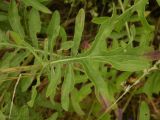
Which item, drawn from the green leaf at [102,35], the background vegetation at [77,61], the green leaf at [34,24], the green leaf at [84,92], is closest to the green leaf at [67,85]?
the background vegetation at [77,61]

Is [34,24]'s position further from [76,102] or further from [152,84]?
[152,84]

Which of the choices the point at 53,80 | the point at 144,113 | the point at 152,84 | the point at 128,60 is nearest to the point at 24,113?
the point at 53,80

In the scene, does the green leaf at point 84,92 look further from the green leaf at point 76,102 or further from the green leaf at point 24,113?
the green leaf at point 24,113

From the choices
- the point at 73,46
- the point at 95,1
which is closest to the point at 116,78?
the point at 95,1

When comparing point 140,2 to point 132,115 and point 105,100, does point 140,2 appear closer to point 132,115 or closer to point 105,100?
point 105,100

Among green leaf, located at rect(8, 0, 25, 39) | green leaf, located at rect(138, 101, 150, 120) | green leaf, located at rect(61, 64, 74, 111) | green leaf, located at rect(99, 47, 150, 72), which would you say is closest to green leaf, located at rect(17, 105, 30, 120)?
green leaf, located at rect(61, 64, 74, 111)

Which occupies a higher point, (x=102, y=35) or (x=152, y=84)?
(x=102, y=35)

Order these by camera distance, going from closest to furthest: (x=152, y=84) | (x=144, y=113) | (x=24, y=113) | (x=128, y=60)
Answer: (x=128, y=60), (x=24, y=113), (x=144, y=113), (x=152, y=84)

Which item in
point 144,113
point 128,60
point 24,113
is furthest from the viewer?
point 144,113
